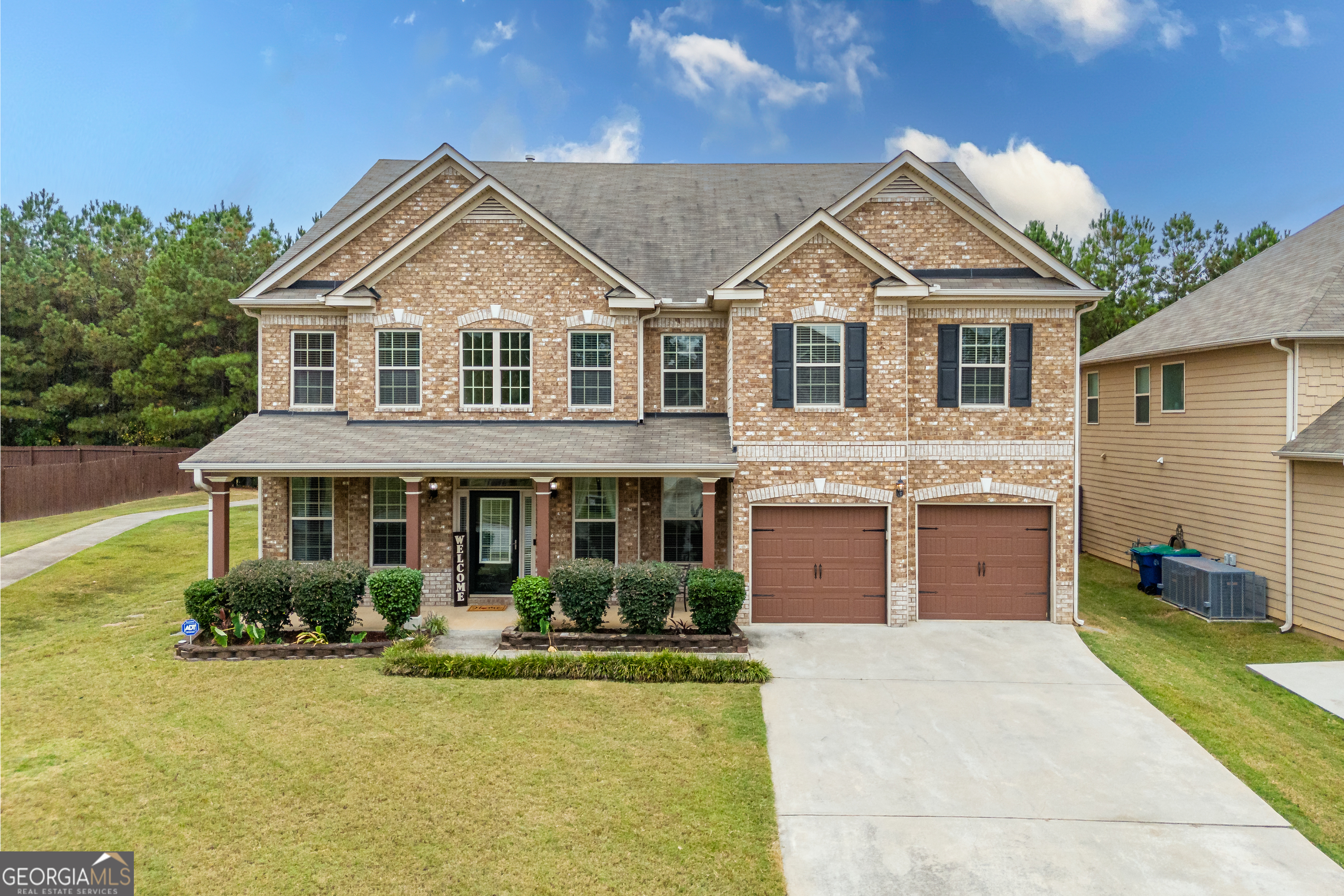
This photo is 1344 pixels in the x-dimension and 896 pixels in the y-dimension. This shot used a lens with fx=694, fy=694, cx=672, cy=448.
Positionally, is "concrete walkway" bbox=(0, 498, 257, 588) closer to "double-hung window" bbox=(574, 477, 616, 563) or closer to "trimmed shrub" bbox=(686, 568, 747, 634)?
"double-hung window" bbox=(574, 477, 616, 563)

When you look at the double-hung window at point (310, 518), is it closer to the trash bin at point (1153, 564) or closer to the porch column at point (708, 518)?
the porch column at point (708, 518)

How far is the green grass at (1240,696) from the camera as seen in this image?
7.18 metres

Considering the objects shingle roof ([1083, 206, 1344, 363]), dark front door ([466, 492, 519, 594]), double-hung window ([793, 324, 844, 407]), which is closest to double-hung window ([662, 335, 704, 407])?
double-hung window ([793, 324, 844, 407])

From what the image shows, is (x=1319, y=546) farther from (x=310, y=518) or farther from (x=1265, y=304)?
(x=310, y=518)

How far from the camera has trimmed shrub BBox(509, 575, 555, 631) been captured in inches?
445

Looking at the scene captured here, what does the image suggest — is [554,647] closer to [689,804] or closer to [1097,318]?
[689,804]

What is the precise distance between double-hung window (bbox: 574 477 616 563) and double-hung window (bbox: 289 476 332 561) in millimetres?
4977

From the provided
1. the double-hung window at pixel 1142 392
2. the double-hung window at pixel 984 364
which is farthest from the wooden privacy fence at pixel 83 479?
the double-hung window at pixel 1142 392

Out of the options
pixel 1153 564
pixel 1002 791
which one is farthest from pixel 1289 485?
pixel 1002 791

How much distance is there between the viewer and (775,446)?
12.7 metres

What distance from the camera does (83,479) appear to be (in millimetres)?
24531

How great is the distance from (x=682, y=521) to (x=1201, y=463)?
11674 millimetres

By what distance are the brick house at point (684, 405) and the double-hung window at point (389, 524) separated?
0.04 meters

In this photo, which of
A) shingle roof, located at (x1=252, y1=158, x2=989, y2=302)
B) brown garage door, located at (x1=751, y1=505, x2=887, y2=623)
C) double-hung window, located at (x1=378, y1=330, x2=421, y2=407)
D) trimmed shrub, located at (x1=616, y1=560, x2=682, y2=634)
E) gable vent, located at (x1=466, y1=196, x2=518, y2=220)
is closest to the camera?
trimmed shrub, located at (x1=616, y1=560, x2=682, y2=634)
